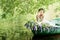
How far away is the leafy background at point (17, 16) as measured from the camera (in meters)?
2.29

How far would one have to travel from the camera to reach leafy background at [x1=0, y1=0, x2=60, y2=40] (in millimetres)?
2287

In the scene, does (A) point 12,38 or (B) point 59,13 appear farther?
(B) point 59,13

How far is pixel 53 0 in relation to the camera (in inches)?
97.7

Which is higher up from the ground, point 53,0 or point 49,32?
point 53,0

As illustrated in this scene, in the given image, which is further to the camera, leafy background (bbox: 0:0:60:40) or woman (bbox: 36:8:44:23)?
woman (bbox: 36:8:44:23)

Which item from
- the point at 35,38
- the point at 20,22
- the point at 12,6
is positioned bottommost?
the point at 35,38

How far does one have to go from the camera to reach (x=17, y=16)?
2348 mm

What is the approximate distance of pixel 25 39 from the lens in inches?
92.0

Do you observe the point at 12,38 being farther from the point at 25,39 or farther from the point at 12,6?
the point at 12,6

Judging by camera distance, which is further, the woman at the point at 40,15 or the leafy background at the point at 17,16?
the woman at the point at 40,15

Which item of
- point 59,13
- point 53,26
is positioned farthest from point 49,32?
point 59,13

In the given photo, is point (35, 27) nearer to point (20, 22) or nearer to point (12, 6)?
point (20, 22)

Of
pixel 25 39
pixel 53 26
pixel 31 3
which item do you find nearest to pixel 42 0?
pixel 31 3

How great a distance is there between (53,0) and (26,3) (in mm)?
321
